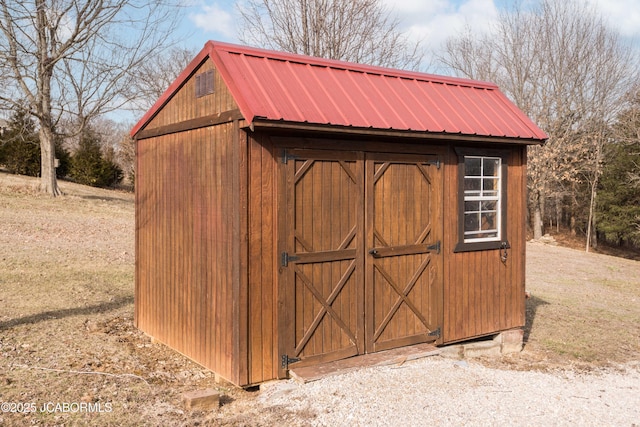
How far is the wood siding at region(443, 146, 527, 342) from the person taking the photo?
22.8 feet

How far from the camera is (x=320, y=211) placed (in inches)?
233

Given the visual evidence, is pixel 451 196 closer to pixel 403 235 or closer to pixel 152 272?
pixel 403 235

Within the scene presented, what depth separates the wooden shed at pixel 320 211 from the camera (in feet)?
18.3

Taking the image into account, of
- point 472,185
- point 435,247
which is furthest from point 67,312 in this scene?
point 472,185

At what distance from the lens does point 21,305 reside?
8.62 meters

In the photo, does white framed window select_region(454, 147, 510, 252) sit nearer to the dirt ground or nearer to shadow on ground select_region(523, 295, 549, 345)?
the dirt ground

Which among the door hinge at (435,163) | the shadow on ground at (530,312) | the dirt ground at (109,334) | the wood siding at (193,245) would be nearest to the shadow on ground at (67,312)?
the dirt ground at (109,334)

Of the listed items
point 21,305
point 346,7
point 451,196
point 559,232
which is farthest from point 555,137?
point 21,305

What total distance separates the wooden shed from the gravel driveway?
20.1 inches

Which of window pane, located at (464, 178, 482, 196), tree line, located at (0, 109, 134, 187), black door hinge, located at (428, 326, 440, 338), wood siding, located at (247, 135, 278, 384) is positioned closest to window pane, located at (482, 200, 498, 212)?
window pane, located at (464, 178, 482, 196)

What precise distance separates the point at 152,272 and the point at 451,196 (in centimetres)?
385

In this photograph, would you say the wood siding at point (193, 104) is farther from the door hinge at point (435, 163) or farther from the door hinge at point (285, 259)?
the door hinge at point (435, 163)

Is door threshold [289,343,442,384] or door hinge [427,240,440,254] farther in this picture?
door hinge [427,240,440,254]

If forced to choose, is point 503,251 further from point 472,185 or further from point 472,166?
point 472,166
